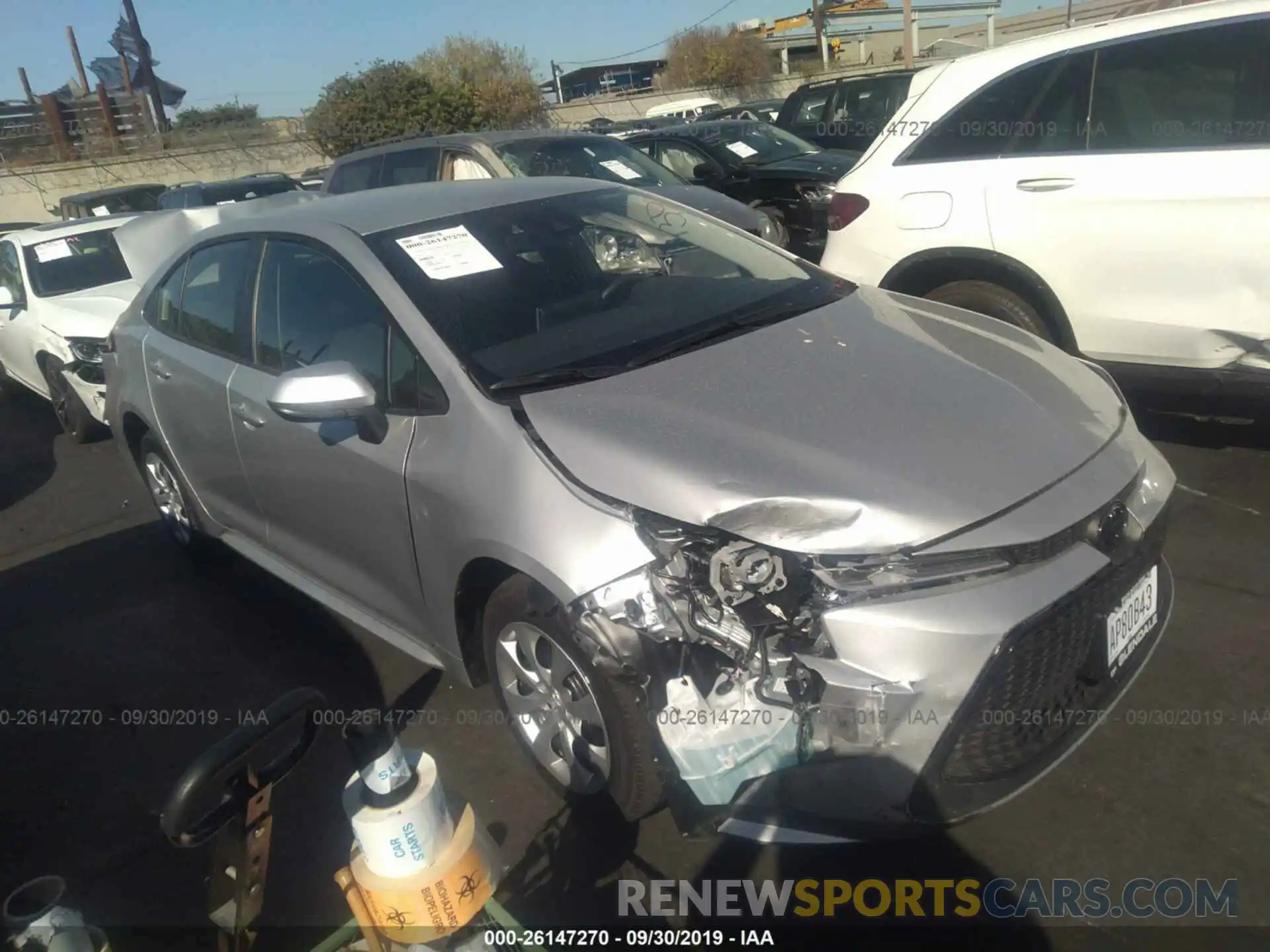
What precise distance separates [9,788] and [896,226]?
4.29m

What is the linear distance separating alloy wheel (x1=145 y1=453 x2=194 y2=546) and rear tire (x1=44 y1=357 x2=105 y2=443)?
261cm

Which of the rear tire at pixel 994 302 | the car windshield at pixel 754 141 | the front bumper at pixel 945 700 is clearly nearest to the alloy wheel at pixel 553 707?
the front bumper at pixel 945 700

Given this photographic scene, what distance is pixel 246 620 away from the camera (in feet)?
14.0

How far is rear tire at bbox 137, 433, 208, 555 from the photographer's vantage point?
14.8ft

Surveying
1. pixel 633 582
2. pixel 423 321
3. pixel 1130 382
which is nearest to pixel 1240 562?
pixel 1130 382

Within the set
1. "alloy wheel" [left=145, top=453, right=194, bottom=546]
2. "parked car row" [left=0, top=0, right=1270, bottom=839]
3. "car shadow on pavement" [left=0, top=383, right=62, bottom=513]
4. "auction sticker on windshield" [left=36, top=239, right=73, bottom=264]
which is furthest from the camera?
"auction sticker on windshield" [left=36, top=239, right=73, bottom=264]

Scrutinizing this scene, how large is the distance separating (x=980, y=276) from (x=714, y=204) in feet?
10.5

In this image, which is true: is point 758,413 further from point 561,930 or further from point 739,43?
point 739,43

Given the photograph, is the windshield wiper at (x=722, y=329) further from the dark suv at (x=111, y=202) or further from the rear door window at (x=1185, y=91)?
the dark suv at (x=111, y=202)

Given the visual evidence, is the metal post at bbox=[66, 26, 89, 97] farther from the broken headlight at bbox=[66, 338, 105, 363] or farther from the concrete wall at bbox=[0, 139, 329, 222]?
the broken headlight at bbox=[66, 338, 105, 363]

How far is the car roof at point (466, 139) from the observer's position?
8.00m

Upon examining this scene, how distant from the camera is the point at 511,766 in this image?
10.2 ft

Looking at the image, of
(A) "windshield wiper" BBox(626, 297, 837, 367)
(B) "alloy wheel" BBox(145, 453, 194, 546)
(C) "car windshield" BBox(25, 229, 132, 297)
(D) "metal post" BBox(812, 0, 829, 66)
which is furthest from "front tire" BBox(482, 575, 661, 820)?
(D) "metal post" BBox(812, 0, 829, 66)

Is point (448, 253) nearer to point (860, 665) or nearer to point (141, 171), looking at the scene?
point (860, 665)
